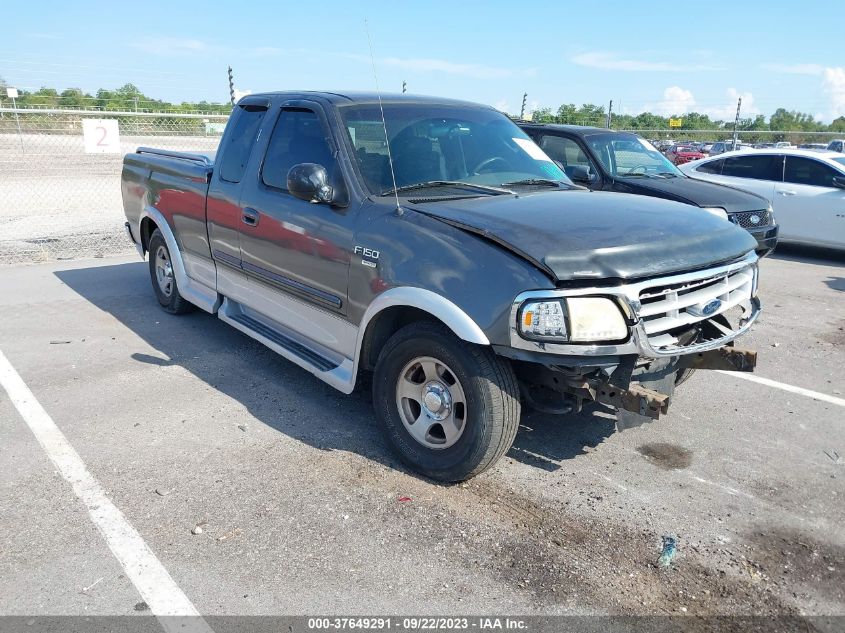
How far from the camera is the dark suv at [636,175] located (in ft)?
27.4

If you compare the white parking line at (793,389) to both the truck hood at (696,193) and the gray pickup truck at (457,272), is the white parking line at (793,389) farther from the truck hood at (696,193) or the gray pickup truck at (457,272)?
the truck hood at (696,193)

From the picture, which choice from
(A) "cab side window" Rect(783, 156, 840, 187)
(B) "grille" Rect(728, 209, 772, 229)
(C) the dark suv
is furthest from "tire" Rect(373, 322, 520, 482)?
(A) "cab side window" Rect(783, 156, 840, 187)

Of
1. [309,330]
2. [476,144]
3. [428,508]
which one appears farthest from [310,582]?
[476,144]

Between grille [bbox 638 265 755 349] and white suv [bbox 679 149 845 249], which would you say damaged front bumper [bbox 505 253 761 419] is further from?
white suv [bbox 679 149 845 249]

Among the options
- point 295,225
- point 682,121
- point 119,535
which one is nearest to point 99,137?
point 295,225

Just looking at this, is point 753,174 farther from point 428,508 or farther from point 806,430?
point 428,508

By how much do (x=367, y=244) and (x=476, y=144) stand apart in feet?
4.22

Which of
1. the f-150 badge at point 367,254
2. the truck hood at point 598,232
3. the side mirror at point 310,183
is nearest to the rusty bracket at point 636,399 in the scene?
the truck hood at point 598,232

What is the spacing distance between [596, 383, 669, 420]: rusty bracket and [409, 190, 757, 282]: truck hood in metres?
0.55

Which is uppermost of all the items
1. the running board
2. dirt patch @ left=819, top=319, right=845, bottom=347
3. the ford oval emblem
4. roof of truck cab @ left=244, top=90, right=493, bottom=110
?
roof of truck cab @ left=244, top=90, right=493, bottom=110

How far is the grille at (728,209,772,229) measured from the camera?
8359 millimetres

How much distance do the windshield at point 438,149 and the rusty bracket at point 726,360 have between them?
158 centimetres

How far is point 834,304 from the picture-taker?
7.87m

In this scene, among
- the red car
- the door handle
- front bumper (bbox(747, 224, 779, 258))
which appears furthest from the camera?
the red car
